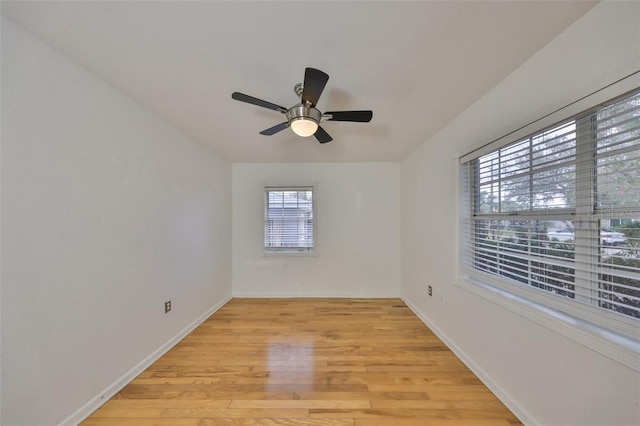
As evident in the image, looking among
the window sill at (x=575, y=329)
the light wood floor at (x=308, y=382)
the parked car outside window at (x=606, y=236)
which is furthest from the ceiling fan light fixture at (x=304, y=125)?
the light wood floor at (x=308, y=382)

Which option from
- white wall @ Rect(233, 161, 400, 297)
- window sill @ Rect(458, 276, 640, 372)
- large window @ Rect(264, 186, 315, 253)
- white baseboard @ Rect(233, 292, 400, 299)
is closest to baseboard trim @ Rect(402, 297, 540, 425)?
window sill @ Rect(458, 276, 640, 372)

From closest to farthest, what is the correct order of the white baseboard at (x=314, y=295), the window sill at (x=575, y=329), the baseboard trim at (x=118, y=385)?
the window sill at (x=575, y=329), the baseboard trim at (x=118, y=385), the white baseboard at (x=314, y=295)

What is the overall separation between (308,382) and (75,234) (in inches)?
76.3

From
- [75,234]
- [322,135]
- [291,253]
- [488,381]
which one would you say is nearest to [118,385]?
[75,234]

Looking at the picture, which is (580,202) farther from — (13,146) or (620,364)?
(13,146)

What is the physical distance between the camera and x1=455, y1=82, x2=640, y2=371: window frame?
3.19ft

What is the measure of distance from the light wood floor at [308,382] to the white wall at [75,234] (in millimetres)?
373

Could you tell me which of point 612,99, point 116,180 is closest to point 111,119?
point 116,180

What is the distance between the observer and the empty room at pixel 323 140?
1069mm

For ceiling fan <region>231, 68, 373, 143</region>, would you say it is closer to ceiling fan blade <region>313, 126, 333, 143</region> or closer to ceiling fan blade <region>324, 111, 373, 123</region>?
ceiling fan blade <region>324, 111, 373, 123</region>

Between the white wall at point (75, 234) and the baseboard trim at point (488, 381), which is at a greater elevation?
the white wall at point (75, 234)

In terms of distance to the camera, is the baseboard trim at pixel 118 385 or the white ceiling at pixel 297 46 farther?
the baseboard trim at pixel 118 385

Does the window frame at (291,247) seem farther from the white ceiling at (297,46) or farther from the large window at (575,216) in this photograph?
the large window at (575,216)

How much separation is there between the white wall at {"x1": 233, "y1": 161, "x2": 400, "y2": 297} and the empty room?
42.2 inches
